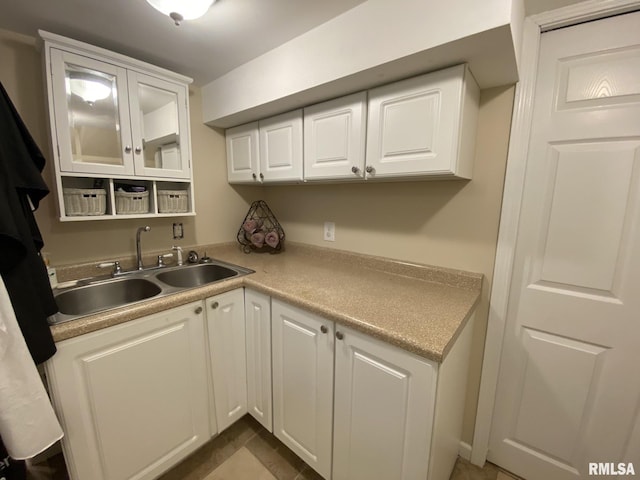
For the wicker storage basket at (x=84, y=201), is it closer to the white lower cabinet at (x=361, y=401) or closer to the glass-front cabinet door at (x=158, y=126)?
the glass-front cabinet door at (x=158, y=126)

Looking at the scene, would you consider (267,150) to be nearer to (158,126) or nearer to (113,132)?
(158,126)

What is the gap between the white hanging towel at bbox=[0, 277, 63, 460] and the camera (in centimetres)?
75

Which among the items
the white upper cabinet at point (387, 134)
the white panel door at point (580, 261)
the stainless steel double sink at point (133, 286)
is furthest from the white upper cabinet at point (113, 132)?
the white panel door at point (580, 261)

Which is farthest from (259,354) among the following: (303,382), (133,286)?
(133,286)

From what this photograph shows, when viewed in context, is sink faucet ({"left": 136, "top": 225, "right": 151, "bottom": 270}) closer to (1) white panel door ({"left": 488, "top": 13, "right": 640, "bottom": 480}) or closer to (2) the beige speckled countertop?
(2) the beige speckled countertop

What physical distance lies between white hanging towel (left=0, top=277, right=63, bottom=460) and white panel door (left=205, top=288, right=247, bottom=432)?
0.60 m

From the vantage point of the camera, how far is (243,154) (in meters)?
1.85

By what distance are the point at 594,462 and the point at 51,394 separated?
2161 millimetres

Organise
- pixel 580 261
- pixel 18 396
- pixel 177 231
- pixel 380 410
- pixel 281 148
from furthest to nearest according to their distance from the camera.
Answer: pixel 177 231, pixel 281 148, pixel 580 261, pixel 380 410, pixel 18 396

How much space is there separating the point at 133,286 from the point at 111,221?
0.40 meters

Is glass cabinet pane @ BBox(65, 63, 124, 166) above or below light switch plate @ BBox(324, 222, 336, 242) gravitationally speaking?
above

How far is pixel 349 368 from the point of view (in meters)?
1.02

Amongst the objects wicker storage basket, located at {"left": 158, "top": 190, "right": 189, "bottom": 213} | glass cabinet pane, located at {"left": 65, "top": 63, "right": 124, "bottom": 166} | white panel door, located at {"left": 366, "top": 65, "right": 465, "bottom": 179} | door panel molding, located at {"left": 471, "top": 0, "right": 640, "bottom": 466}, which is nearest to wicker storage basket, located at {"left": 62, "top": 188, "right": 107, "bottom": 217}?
glass cabinet pane, located at {"left": 65, "top": 63, "right": 124, "bottom": 166}

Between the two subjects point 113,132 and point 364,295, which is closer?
point 364,295
